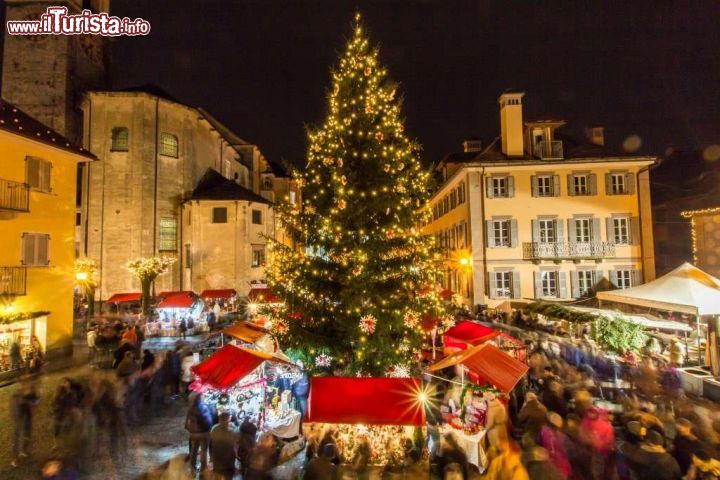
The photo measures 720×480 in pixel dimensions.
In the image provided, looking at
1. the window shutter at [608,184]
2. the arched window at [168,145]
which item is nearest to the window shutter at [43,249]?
the arched window at [168,145]

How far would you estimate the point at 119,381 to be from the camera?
1045cm

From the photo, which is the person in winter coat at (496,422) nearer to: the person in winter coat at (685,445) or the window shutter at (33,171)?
the person in winter coat at (685,445)

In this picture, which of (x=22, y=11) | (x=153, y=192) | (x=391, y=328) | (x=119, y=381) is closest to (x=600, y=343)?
(x=391, y=328)

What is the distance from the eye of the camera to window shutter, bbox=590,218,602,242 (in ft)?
86.2

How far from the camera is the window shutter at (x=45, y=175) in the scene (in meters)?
17.5

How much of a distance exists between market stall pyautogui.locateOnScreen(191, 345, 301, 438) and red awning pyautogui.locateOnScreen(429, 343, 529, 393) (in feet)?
11.6

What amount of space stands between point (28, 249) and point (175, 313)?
822 centimetres

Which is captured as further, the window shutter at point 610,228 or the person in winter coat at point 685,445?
the window shutter at point 610,228

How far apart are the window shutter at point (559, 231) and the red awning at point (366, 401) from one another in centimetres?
2206

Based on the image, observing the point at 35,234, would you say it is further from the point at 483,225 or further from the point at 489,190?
the point at 489,190

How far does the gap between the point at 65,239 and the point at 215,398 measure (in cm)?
1431

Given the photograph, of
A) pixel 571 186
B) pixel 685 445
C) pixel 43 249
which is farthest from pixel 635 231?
pixel 43 249

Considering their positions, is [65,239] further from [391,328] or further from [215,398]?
[391,328]

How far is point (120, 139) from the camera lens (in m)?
32.2
